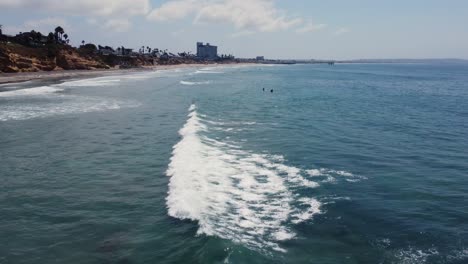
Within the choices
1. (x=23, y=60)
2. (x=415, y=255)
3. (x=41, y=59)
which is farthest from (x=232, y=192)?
(x=41, y=59)

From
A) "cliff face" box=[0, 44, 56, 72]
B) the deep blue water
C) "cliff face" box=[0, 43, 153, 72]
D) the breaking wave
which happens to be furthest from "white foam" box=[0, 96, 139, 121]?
"cliff face" box=[0, 43, 153, 72]

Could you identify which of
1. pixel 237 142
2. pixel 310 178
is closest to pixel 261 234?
pixel 310 178

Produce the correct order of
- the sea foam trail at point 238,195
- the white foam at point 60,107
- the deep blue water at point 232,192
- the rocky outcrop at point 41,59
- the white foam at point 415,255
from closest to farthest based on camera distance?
the white foam at point 415,255
the deep blue water at point 232,192
the sea foam trail at point 238,195
the white foam at point 60,107
the rocky outcrop at point 41,59

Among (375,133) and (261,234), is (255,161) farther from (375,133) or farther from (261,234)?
(375,133)

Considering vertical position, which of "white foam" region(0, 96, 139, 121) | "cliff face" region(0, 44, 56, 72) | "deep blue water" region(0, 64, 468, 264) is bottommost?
"deep blue water" region(0, 64, 468, 264)

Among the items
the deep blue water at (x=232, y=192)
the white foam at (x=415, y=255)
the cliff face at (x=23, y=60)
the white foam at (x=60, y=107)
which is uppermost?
the cliff face at (x=23, y=60)

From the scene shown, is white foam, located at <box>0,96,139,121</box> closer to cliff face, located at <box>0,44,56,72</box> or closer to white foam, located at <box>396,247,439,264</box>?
white foam, located at <box>396,247,439,264</box>

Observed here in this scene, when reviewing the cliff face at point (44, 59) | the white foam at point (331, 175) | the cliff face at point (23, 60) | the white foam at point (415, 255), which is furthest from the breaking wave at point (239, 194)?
the cliff face at point (44, 59)

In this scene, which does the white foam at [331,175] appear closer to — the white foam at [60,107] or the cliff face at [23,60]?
the white foam at [60,107]
